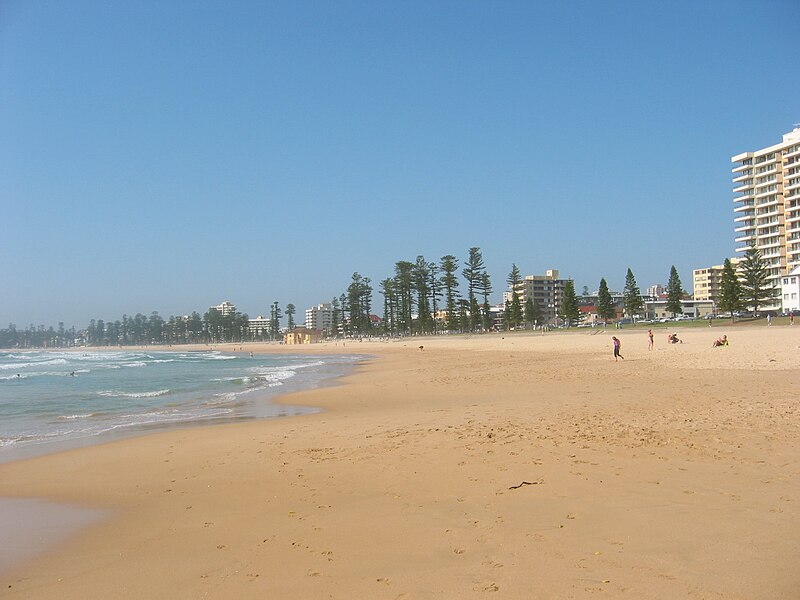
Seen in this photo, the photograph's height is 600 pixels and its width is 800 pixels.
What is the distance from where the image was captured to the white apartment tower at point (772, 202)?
284 ft

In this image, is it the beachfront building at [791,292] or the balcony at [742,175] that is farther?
the balcony at [742,175]

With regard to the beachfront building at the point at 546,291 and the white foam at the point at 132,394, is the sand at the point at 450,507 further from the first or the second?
the beachfront building at the point at 546,291

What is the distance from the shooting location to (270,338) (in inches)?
7165

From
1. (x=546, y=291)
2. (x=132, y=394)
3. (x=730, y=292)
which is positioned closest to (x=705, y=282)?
(x=546, y=291)

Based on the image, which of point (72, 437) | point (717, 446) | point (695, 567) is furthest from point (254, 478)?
point (72, 437)

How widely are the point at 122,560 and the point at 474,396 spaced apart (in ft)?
39.1

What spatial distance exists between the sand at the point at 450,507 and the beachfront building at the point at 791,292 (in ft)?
227

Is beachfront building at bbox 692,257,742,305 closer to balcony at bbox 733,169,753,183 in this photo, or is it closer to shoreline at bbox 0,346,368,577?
balcony at bbox 733,169,753,183

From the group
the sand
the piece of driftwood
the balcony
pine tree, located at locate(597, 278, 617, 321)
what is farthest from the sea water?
A: the balcony

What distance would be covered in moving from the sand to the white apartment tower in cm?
9185

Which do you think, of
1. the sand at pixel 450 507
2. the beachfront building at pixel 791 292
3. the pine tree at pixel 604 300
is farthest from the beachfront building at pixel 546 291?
the sand at pixel 450 507

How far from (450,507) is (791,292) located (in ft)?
261

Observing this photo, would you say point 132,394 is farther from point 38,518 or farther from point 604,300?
point 604,300

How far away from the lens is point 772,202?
9094cm
